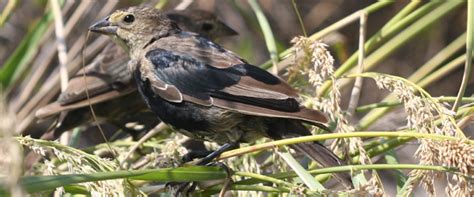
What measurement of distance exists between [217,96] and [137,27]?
0.86 metres

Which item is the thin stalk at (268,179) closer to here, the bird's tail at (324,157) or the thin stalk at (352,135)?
the thin stalk at (352,135)

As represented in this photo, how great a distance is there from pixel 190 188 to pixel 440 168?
32.0 inches

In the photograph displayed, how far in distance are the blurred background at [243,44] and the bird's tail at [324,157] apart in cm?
66

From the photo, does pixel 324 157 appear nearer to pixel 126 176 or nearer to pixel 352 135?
pixel 352 135

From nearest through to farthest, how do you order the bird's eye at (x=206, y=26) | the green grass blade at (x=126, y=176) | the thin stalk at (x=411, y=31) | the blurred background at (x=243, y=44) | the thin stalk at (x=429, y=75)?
the green grass blade at (x=126, y=176) < the thin stalk at (x=429, y=75) < the thin stalk at (x=411, y=31) < the blurred background at (x=243, y=44) < the bird's eye at (x=206, y=26)

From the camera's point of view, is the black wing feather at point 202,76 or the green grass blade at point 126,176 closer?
the green grass blade at point 126,176

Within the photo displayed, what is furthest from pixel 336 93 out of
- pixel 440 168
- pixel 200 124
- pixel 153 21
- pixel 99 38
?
pixel 99 38

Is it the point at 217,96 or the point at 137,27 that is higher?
the point at 137,27

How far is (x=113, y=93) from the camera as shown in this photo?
5098 mm

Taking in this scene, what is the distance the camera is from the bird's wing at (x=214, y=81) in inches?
117

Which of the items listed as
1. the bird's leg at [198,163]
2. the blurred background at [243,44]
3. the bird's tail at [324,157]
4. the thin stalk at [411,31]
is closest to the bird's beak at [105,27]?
→ the blurred background at [243,44]

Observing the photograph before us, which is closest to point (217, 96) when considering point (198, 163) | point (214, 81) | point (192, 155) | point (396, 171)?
point (214, 81)

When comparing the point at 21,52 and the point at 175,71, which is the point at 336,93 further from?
the point at 21,52

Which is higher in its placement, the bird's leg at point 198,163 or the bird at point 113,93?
the bird at point 113,93
